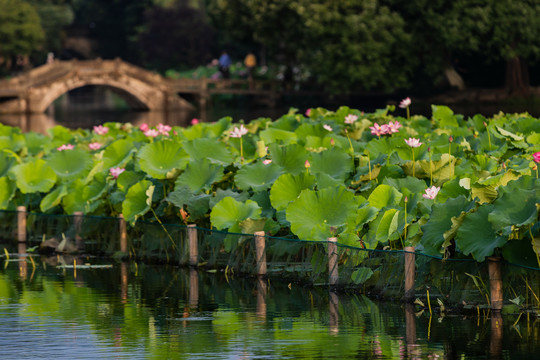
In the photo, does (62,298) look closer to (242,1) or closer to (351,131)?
(351,131)

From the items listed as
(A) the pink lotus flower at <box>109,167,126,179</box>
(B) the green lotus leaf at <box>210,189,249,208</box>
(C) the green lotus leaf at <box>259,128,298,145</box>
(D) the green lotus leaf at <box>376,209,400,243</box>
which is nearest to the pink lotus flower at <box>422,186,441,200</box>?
(D) the green lotus leaf at <box>376,209,400,243</box>

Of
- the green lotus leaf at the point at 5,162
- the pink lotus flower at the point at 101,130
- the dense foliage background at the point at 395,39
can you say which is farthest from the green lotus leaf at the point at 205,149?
the dense foliage background at the point at 395,39

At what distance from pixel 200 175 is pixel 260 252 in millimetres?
1947

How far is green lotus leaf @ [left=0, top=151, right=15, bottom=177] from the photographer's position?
19.4m

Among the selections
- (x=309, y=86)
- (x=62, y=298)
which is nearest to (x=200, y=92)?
(x=309, y=86)

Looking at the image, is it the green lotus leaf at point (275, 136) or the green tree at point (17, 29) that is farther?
the green tree at point (17, 29)

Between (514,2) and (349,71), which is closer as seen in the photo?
(514,2)

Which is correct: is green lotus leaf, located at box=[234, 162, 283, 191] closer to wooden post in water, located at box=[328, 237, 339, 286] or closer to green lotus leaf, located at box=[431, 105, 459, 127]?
wooden post in water, located at box=[328, 237, 339, 286]

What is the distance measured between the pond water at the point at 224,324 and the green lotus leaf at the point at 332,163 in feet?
6.03

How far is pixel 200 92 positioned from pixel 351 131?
62805 mm

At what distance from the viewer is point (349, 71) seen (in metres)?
62.4

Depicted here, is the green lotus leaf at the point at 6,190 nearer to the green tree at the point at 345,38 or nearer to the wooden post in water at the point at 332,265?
the wooden post in water at the point at 332,265

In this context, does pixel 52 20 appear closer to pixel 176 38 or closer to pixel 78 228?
pixel 176 38

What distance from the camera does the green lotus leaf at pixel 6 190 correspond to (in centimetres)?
1905
